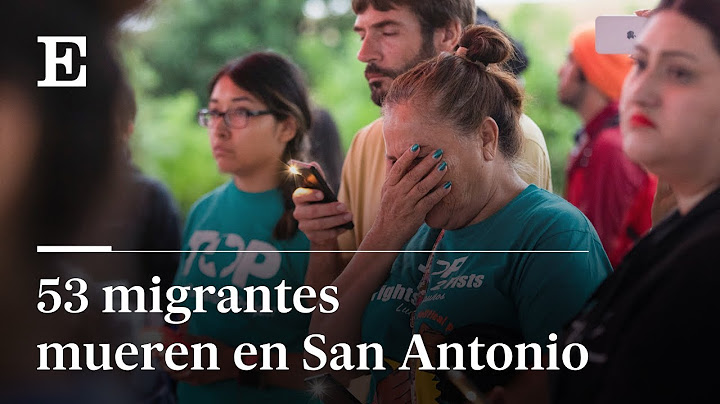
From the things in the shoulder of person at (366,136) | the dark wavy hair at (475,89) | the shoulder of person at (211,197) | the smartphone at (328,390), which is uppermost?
the dark wavy hair at (475,89)

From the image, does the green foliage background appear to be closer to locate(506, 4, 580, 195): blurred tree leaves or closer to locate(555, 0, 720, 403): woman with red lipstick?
locate(506, 4, 580, 195): blurred tree leaves

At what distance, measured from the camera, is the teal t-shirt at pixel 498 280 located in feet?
5.19

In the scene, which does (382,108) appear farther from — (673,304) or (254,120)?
(673,304)

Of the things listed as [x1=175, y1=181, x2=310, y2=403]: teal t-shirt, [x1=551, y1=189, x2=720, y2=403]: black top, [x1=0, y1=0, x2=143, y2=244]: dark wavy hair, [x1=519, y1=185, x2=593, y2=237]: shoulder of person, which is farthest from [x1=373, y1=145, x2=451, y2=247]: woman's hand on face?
Answer: [x1=0, y1=0, x2=143, y2=244]: dark wavy hair

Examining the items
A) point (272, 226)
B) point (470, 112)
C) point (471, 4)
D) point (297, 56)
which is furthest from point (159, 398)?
point (471, 4)

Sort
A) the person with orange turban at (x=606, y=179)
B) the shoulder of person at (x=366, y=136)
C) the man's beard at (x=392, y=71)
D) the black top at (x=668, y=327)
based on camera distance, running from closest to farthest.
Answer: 1. the black top at (x=668, y=327)
2. the man's beard at (x=392, y=71)
3. the shoulder of person at (x=366, y=136)
4. the person with orange turban at (x=606, y=179)

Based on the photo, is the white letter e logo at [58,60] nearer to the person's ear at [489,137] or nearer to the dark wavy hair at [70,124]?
the dark wavy hair at [70,124]

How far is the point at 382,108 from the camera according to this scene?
1.83m

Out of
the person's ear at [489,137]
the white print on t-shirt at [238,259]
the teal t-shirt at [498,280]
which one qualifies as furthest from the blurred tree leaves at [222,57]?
the teal t-shirt at [498,280]

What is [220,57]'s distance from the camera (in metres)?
2.04

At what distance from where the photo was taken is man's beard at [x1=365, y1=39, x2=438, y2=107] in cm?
186

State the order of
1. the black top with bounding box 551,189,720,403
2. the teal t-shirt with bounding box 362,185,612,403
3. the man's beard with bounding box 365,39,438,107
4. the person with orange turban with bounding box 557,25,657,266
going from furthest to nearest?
the person with orange turban with bounding box 557,25,657,266, the man's beard with bounding box 365,39,438,107, the teal t-shirt with bounding box 362,185,612,403, the black top with bounding box 551,189,720,403

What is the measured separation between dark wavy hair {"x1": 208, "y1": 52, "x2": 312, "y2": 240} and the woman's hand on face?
1.00 ft

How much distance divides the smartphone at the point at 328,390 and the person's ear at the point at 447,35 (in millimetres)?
839
